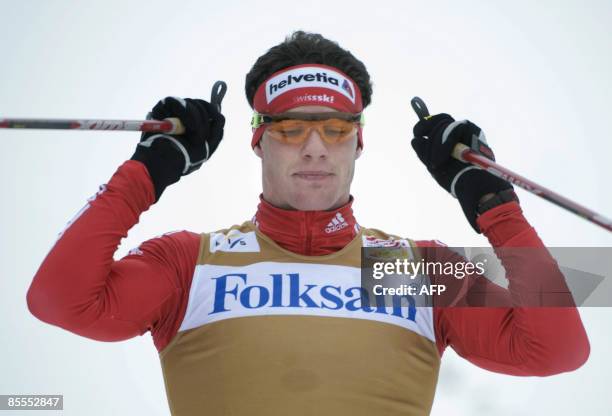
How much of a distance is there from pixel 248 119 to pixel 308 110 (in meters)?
2.10

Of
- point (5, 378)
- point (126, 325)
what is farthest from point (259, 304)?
point (5, 378)

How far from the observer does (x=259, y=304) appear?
238 centimetres

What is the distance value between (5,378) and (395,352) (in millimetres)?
3101

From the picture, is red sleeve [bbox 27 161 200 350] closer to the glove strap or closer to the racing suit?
the racing suit

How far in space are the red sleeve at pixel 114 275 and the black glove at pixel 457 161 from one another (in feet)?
3.07

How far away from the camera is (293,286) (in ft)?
8.03

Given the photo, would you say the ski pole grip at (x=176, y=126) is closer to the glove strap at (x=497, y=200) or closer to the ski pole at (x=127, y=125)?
→ the ski pole at (x=127, y=125)

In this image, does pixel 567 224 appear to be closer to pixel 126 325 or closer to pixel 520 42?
pixel 520 42

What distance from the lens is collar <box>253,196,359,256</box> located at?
2.59 meters

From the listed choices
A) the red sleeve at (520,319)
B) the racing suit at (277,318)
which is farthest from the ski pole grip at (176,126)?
the red sleeve at (520,319)

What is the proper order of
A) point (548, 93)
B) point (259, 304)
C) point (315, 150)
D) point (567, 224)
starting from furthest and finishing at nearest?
1. point (548, 93)
2. point (567, 224)
3. point (315, 150)
4. point (259, 304)

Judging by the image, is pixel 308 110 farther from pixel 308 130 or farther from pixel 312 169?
pixel 312 169
